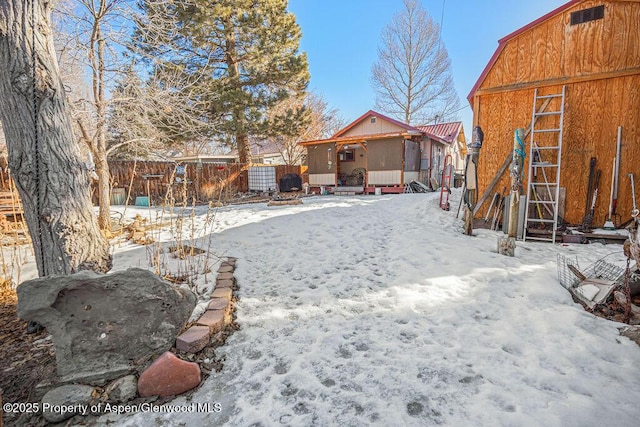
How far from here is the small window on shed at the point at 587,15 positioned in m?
4.69

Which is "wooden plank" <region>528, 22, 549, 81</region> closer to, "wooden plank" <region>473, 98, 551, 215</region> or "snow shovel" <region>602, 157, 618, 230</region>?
"wooden plank" <region>473, 98, 551, 215</region>

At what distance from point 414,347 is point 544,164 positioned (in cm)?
464

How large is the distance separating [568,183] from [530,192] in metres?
0.60

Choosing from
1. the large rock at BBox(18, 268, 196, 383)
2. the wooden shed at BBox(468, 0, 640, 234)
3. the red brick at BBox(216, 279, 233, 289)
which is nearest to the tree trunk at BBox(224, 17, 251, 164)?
the wooden shed at BBox(468, 0, 640, 234)

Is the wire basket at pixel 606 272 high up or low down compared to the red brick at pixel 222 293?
up

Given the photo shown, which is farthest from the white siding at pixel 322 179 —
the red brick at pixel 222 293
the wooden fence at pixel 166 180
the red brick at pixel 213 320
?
the red brick at pixel 213 320

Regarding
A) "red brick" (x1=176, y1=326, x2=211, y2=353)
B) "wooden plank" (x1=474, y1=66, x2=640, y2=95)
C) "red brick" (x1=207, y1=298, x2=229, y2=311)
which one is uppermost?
"wooden plank" (x1=474, y1=66, x2=640, y2=95)

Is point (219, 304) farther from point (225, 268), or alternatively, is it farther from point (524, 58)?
point (524, 58)

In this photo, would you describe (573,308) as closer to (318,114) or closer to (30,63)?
(30,63)

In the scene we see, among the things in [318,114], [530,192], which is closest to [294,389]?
[530,192]

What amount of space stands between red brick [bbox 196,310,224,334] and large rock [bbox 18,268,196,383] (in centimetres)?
21

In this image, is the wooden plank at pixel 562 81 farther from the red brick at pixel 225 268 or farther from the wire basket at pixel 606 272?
the red brick at pixel 225 268

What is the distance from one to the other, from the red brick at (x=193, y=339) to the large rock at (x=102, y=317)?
2.4 inches

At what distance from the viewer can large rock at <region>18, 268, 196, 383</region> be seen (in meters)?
1.76
